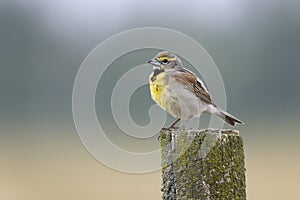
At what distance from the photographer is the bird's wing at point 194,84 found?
17.5ft

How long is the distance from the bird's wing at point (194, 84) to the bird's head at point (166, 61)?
0.07 metres

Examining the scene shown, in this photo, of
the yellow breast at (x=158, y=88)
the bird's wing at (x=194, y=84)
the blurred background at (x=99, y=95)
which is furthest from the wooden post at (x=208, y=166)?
the blurred background at (x=99, y=95)

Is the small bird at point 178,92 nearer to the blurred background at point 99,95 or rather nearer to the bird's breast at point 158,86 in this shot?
the bird's breast at point 158,86

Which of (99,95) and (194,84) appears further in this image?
(99,95)

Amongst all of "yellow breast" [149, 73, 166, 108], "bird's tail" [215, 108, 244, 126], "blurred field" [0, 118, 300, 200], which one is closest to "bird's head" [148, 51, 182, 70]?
"yellow breast" [149, 73, 166, 108]

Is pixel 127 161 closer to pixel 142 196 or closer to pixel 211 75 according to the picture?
pixel 211 75

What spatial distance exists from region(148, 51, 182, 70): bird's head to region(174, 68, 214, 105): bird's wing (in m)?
0.07

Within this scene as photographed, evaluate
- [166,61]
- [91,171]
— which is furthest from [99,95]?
[166,61]

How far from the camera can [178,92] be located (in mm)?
5199

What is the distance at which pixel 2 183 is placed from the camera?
12.2 meters

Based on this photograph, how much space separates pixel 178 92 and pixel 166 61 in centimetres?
39

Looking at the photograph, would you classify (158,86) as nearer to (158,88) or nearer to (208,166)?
(158,88)

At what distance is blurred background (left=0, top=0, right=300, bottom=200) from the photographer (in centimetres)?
1193

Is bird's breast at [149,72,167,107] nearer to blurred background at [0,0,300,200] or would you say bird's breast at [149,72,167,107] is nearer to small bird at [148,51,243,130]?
small bird at [148,51,243,130]
